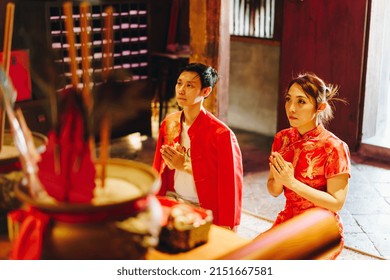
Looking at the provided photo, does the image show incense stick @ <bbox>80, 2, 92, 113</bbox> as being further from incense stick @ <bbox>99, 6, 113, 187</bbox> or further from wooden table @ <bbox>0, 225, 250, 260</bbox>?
wooden table @ <bbox>0, 225, 250, 260</bbox>

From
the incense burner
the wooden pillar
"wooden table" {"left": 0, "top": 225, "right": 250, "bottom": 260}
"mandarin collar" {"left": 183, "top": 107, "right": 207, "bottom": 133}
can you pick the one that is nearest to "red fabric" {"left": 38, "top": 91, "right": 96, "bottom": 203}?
the incense burner

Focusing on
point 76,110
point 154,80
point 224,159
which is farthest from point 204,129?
point 154,80

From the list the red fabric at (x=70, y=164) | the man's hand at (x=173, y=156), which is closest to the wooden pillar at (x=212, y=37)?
the man's hand at (x=173, y=156)

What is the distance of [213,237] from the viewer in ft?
8.71

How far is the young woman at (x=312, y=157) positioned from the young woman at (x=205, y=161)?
37 cm

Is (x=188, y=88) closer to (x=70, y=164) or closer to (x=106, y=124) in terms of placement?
(x=70, y=164)

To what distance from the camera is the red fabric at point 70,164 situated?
1.41 metres

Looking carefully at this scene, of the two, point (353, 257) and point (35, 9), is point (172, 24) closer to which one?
point (35, 9)

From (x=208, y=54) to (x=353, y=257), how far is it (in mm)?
3071

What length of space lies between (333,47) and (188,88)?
17.7 ft

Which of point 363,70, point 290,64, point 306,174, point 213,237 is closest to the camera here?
point 213,237

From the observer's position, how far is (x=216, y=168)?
426cm

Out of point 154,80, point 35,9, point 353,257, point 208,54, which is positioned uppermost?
point 35,9

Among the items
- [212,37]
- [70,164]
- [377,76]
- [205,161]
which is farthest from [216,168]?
[377,76]
